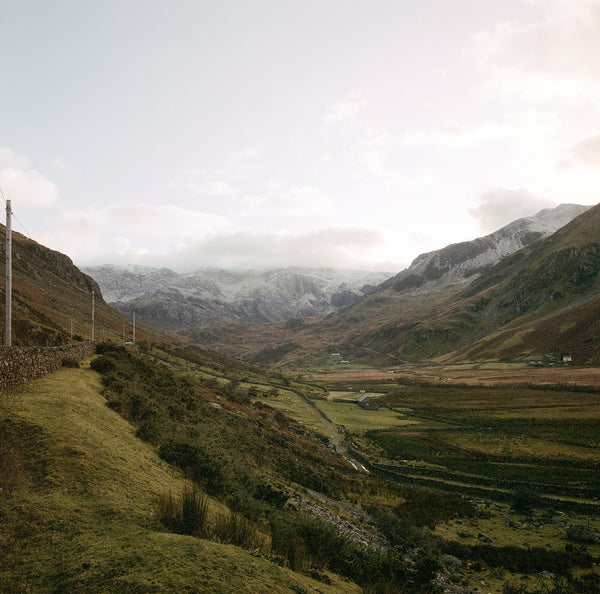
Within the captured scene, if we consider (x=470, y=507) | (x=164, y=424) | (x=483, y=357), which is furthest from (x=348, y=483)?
(x=483, y=357)

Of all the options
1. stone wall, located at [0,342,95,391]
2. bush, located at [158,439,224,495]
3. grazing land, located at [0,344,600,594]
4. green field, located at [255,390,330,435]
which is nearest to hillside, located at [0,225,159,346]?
grazing land, located at [0,344,600,594]

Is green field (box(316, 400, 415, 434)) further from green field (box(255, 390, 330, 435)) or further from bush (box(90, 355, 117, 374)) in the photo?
bush (box(90, 355, 117, 374))

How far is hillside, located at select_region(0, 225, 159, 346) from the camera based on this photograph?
47656 mm

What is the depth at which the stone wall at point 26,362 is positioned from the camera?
58.4ft

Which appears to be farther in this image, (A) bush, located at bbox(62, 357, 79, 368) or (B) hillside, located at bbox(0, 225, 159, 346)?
(B) hillside, located at bbox(0, 225, 159, 346)

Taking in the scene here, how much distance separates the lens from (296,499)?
2442cm

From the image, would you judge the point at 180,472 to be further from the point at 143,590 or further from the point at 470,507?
the point at 470,507

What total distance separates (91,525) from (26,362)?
13911 millimetres

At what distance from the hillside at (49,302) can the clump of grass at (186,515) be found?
3804cm

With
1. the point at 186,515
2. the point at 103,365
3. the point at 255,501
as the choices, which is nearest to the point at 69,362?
the point at 103,365

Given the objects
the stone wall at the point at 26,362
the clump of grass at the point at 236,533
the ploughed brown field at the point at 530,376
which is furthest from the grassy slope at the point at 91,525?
the ploughed brown field at the point at 530,376

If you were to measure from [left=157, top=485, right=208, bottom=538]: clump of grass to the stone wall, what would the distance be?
1130 cm

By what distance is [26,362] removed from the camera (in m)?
20.2

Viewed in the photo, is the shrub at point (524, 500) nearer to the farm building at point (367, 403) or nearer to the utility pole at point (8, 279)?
the utility pole at point (8, 279)
